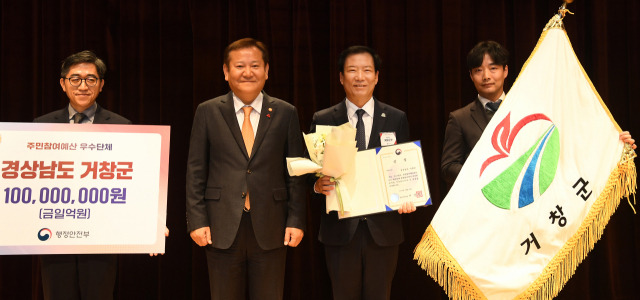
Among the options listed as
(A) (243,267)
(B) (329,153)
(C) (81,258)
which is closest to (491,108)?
(B) (329,153)

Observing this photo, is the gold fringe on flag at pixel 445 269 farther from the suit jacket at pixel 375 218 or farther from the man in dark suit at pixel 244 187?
the man in dark suit at pixel 244 187

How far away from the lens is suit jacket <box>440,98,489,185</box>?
306 cm

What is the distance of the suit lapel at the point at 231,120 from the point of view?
109 inches

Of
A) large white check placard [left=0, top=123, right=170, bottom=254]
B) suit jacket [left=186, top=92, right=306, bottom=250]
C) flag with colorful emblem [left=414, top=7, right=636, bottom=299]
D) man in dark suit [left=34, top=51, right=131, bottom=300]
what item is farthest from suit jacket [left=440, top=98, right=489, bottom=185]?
man in dark suit [left=34, top=51, right=131, bottom=300]

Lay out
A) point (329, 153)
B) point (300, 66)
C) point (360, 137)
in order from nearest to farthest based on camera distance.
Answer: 1. point (329, 153)
2. point (360, 137)
3. point (300, 66)

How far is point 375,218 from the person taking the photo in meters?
2.88

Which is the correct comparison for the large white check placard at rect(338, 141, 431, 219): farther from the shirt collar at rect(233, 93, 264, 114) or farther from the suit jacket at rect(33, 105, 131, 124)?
the suit jacket at rect(33, 105, 131, 124)

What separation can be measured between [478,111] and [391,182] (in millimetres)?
742

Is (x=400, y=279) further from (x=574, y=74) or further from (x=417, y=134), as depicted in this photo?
(x=574, y=74)

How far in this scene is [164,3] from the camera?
12.6ft

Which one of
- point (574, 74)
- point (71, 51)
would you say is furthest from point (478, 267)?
point (71, 51)

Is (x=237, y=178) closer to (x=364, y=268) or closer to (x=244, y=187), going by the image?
(x=244, y=187)

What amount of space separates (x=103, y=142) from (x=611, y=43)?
382cm

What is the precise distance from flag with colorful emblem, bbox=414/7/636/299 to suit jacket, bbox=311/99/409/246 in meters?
0.19
